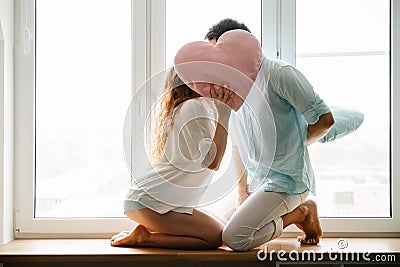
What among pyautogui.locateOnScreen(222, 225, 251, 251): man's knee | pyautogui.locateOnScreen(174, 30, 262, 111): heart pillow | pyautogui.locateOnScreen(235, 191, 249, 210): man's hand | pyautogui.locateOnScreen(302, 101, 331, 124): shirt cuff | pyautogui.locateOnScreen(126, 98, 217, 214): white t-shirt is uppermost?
pyautogui.locateOnScreen(174, 30, 262, 111): heart pillow

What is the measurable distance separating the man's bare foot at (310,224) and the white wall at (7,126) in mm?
1213

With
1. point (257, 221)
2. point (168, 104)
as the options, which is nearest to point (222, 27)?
point (168, 104)

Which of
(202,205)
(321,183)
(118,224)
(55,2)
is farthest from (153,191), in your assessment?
(55,2)

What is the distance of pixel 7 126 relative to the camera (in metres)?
2.71

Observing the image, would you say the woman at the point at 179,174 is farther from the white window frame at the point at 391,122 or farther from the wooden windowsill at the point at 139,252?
the white window frame at the point at 391,122

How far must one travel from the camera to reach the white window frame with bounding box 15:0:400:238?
2781 mm

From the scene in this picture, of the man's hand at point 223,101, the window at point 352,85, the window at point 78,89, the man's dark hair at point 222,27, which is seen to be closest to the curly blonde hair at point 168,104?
the man's hand at point 223,101

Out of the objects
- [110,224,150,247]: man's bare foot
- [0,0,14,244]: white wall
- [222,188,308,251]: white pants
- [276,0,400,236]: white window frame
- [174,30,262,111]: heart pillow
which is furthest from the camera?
[276,0,400,236]: white window frame

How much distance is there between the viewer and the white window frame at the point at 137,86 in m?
2.78

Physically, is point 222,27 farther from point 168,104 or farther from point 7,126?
point 7,126

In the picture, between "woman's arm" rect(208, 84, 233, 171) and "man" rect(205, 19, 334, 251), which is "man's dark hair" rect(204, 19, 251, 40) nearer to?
"man" rect(205, 19, 334, 251)

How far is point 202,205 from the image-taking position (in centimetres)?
254

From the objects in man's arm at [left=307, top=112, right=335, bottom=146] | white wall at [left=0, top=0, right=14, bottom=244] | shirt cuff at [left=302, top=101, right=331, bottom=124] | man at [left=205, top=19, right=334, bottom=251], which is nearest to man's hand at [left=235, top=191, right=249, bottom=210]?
man at [left=205, top=19, right=334, bottom=251]

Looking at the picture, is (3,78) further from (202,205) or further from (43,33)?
(202,205)
